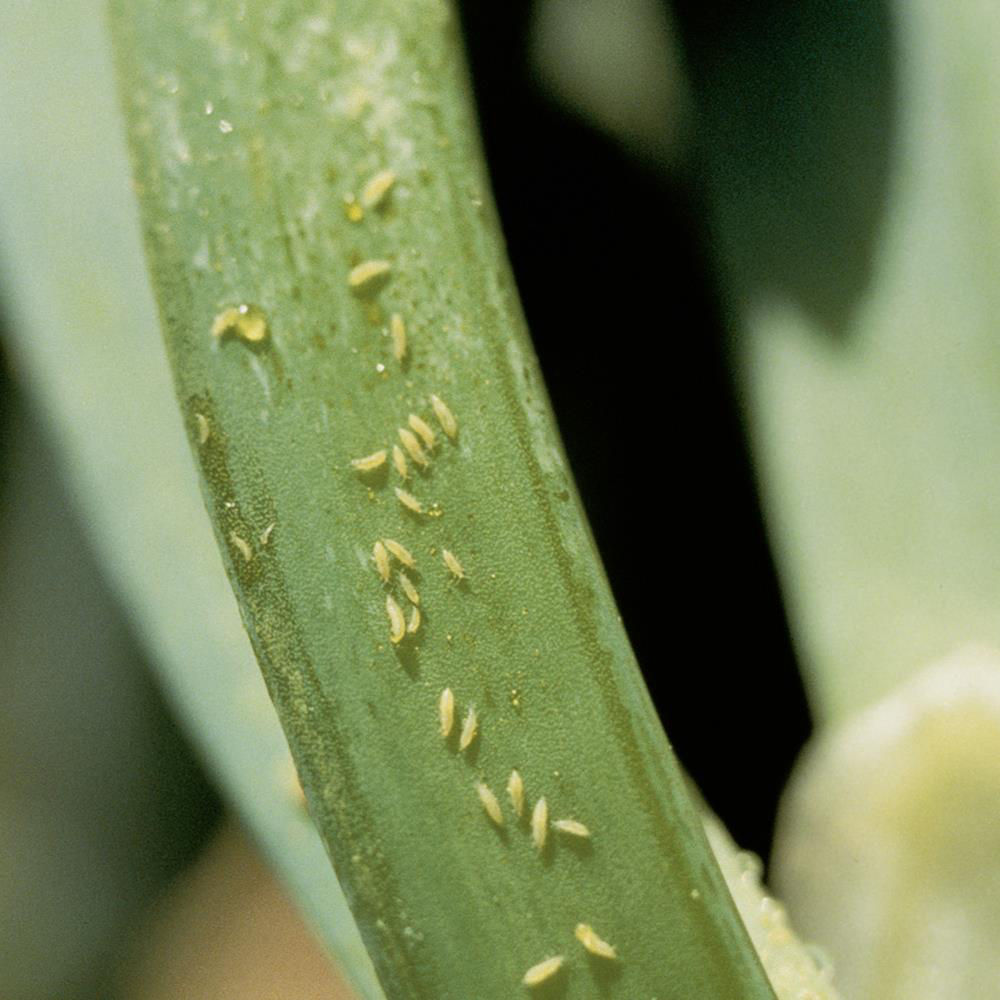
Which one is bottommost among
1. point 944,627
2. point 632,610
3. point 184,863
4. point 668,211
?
point 184,863

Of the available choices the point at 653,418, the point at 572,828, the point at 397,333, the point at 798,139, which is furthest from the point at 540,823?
the point at 653,418

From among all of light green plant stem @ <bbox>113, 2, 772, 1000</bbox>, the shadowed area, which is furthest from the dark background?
light green plant stem @ <bbox>113, 2, 772, 1000</bbox>

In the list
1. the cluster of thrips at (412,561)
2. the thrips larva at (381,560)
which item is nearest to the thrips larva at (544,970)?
the cluster of thrips at (412,561)

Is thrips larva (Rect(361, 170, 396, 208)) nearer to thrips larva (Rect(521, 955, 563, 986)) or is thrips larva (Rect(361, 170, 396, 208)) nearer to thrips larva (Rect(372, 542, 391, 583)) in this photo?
thrips larva (Rect(372, 542, 391, 583))

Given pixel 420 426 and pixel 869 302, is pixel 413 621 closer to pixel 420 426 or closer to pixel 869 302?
pixel 420 426

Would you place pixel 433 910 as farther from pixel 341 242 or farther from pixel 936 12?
pixel 936 12

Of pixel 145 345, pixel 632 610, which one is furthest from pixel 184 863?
pixel 145 345

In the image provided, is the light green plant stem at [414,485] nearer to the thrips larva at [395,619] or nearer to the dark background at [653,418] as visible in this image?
the thrips larva at [395,619]
